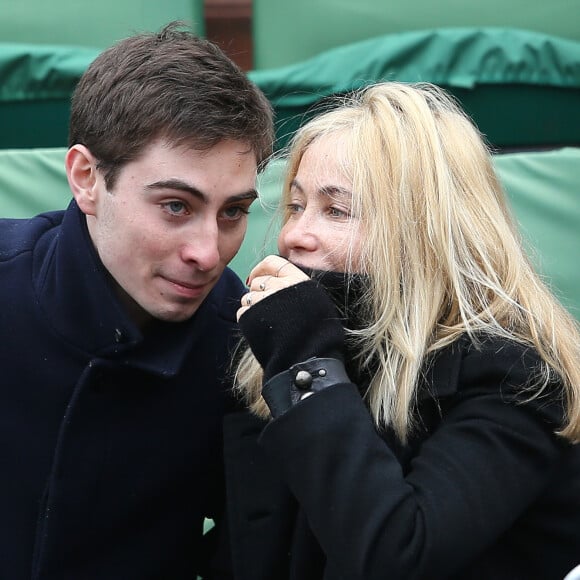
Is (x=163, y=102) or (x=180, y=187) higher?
(x=163, y=102)

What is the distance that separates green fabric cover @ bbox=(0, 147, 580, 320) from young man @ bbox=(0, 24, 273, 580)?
0.77 metres

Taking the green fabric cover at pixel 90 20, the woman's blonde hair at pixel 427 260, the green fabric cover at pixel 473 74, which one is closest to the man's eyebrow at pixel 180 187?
the woman's blonde hair at pixel 427 260

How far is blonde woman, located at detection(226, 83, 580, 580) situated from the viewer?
54.7 inches

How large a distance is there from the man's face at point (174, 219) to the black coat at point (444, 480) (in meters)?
0.35

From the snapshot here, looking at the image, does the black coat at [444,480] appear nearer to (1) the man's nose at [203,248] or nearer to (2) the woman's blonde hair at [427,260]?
(2) the woman's blonde hair at [427,260]

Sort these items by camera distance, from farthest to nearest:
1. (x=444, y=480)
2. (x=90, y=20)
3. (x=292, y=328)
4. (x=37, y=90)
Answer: (x=90, y=20), (x=37, y=90), (x=292, y=328), (x=444, y=480)

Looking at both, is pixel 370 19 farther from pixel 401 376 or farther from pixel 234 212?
pixel 401 376

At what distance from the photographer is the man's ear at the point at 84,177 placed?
5.73ft

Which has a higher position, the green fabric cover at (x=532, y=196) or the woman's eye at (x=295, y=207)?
the woman's eye at (x=295, y=207)

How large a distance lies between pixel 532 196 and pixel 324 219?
1158mm

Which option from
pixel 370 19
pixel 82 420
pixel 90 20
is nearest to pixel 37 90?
pixel 90 20

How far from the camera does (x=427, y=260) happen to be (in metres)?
1.64

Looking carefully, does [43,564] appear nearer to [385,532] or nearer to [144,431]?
[144,431]

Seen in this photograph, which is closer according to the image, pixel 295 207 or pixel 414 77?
pixel 295 207
